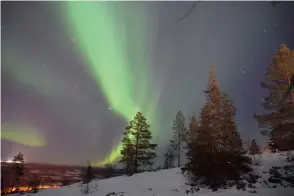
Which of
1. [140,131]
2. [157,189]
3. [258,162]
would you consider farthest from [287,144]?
[140,131]

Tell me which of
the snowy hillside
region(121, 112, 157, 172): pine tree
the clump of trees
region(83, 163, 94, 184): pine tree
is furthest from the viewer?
region(121, 112, 157, 172): pine tree

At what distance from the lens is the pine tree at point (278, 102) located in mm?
10825

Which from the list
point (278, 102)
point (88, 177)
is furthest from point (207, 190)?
point (88, 177)

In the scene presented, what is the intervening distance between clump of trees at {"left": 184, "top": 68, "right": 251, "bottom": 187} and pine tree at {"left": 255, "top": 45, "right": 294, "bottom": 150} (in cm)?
200

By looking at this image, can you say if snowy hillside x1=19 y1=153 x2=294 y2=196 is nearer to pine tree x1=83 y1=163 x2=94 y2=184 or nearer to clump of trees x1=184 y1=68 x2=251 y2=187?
clump of trees x1=184 y1=68 x2=251 y2=187

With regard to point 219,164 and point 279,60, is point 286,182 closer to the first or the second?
point 219,164

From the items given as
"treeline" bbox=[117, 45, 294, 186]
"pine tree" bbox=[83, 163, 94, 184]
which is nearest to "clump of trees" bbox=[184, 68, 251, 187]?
"treeline" bbox=[117, 45, 294, 186]

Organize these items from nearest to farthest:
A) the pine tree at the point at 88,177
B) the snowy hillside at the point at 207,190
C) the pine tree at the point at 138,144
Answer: the snowy hillside at the point at 207,190 < the pine tree at the point at 88,177 < the pine tree at the point at 138,144

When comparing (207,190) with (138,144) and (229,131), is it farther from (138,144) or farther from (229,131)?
(138,144)

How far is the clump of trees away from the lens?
12.3m

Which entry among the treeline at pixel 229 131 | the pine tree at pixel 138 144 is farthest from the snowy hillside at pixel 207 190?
the pine tree at pixel 138 144

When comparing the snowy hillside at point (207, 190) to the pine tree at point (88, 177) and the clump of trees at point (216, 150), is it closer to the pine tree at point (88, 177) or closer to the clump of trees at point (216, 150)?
the clump of trees at point (216, 150)

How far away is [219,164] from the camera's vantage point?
12367 mm

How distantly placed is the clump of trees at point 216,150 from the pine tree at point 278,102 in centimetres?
200
